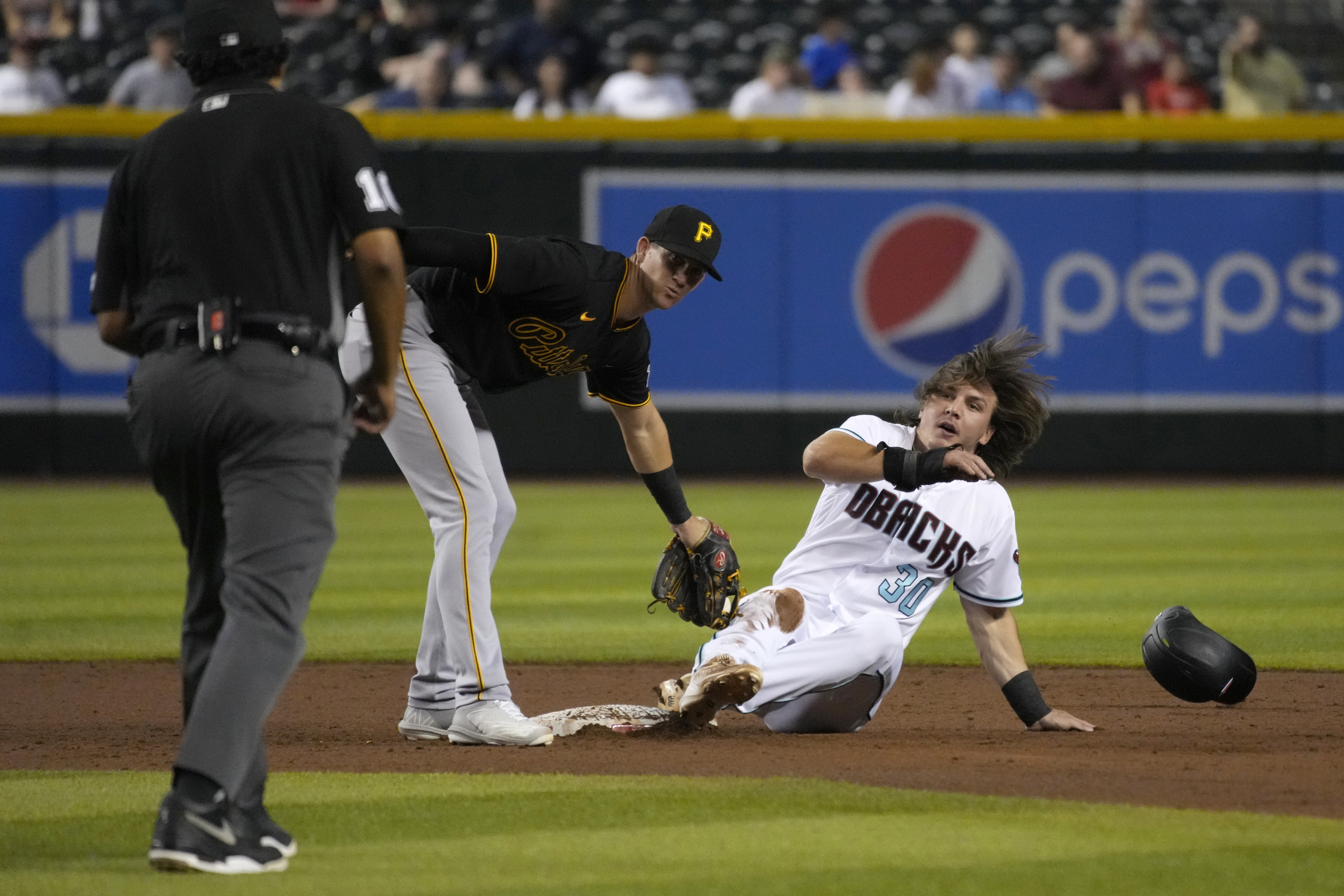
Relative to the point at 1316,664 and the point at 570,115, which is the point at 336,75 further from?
the point at 1316,664

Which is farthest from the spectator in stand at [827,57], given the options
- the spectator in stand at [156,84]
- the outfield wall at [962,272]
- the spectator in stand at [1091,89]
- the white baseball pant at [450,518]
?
the white baseball pant at [450,518]

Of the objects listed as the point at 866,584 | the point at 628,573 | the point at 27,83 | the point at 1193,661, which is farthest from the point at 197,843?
the point at 27,83

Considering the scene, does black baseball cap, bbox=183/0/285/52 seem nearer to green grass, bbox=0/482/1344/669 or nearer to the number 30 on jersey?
the number 30 on jersey

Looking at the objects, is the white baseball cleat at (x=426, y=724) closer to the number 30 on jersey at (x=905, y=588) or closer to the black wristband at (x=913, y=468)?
the number 30 on jersey at (x=905, y=588)

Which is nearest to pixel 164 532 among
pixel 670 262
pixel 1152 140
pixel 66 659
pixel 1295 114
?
pixel 66 659

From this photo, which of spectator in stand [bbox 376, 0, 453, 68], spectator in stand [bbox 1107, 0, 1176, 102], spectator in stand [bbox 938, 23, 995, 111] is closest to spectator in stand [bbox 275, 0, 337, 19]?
spectator in stand [bbox 376, 0, 453, 68]
